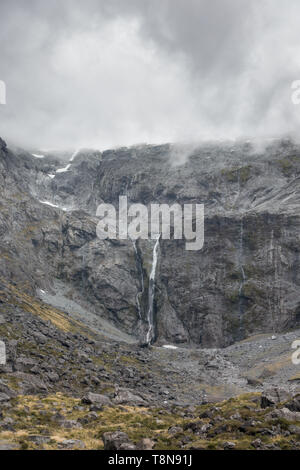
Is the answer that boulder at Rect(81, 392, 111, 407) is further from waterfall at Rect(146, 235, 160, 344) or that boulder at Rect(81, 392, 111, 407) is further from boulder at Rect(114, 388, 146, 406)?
waterfall at Rect(146, 235, 160, 344)

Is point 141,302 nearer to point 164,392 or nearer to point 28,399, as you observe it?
point 164,392

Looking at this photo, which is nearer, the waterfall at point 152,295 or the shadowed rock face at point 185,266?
the shadowed rock face at point 185,266

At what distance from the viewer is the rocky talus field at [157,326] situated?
105 ft

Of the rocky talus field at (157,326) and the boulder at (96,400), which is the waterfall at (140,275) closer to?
the rocky talus field at (157,326)

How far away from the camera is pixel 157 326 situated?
139250 millimetres

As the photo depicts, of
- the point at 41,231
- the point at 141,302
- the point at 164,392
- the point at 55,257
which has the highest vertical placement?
the point at 41,231

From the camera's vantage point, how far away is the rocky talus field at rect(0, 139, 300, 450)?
32.1m

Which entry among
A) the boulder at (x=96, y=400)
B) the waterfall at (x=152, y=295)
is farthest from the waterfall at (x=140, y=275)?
the boulder at (x=96, y=400)

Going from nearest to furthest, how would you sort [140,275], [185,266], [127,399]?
1. [127,399]
2. [185,266]
3. [140,275]

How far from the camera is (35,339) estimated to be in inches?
2667

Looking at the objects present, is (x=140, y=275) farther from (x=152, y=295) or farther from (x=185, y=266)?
(x=185, y=266)

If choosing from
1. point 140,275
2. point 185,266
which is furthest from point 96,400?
point 140,275
